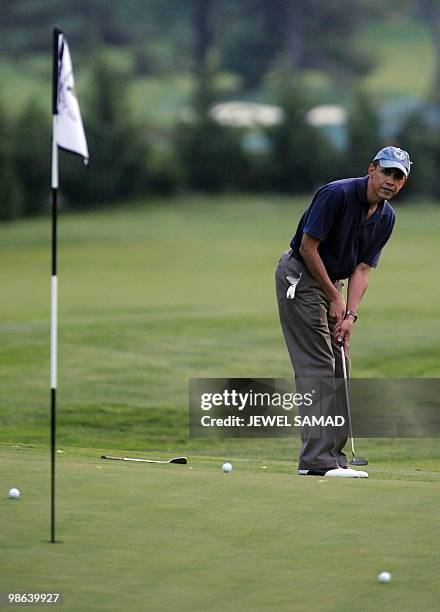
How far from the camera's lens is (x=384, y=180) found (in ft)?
22.8

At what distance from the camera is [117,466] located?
6469 millimetres

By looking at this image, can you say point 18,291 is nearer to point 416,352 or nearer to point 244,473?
point 416,352

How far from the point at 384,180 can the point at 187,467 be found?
5.65ft

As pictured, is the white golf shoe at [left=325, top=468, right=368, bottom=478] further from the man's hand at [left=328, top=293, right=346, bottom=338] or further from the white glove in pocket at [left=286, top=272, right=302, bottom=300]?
the white glove in pocket at [left=286, top=272, right=302, bottom=300]

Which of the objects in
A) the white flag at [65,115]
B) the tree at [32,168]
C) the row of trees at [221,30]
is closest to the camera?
the white flag at [65,115]

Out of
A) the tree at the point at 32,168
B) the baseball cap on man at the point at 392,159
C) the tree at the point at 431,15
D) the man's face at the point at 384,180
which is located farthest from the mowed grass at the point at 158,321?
the tree at the point at 431,15

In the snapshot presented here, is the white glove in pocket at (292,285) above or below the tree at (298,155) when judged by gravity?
below

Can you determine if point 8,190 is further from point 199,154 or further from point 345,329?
point 345,329

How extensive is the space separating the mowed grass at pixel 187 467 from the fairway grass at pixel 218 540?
1 centimetres

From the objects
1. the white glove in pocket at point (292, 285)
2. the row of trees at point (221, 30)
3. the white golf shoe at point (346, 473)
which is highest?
the row of trees at point (221, 30)

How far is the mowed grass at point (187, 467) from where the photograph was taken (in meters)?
4.40

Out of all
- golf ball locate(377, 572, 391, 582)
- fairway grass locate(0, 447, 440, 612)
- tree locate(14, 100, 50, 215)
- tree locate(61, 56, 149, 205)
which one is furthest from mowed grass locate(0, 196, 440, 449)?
golf ball locate(377, 572, 391, 582)

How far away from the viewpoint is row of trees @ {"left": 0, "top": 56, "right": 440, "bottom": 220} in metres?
42.7

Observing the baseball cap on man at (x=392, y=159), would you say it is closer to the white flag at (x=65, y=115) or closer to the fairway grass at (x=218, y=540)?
the fairway grass at (x=218, y=540)
